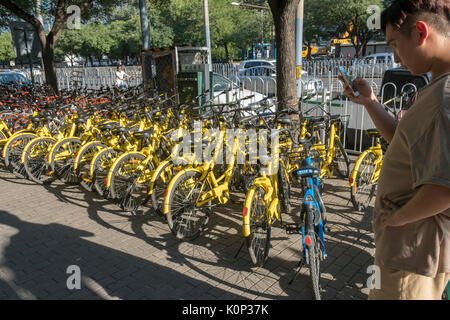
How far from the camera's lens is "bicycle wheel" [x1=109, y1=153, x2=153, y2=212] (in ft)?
15.1

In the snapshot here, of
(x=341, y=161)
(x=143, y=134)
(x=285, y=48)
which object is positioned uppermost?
(x=285, y=48)

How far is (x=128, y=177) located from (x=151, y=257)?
141 centimetres

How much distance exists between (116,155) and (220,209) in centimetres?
166

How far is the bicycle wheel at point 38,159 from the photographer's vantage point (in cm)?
574

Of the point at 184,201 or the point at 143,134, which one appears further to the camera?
the point at 143,134

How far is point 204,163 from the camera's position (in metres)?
3.96

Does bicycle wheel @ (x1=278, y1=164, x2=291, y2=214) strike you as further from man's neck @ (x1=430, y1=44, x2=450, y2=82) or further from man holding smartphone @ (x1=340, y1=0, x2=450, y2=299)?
man's neck @ (x1=430, y1=44, x2=450, y2=82)

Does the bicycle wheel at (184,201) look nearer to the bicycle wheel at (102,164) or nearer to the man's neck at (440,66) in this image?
the bicycle wheel at (102,164)

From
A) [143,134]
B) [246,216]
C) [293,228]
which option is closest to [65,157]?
[143,134]

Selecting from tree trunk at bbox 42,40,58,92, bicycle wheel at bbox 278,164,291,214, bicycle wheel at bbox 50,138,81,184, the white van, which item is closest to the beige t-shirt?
bicycle wheel at bbox 278,164,291,214

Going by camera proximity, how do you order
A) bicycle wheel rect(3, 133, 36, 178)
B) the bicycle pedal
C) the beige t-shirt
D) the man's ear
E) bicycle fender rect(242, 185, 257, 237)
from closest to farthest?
the beige t-shirt
the man's ear
the bicycle pedal
bicycle fender rect(242, 185, 257, 237)
bicycle wheel rect(3, 133, 36, 178)

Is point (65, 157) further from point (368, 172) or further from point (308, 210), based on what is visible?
point (368, 172)

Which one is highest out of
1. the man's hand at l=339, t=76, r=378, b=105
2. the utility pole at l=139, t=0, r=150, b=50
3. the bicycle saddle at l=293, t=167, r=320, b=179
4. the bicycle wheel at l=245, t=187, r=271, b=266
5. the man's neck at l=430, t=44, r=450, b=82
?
the utility pole at l=139, t=0, r=150, b=50
